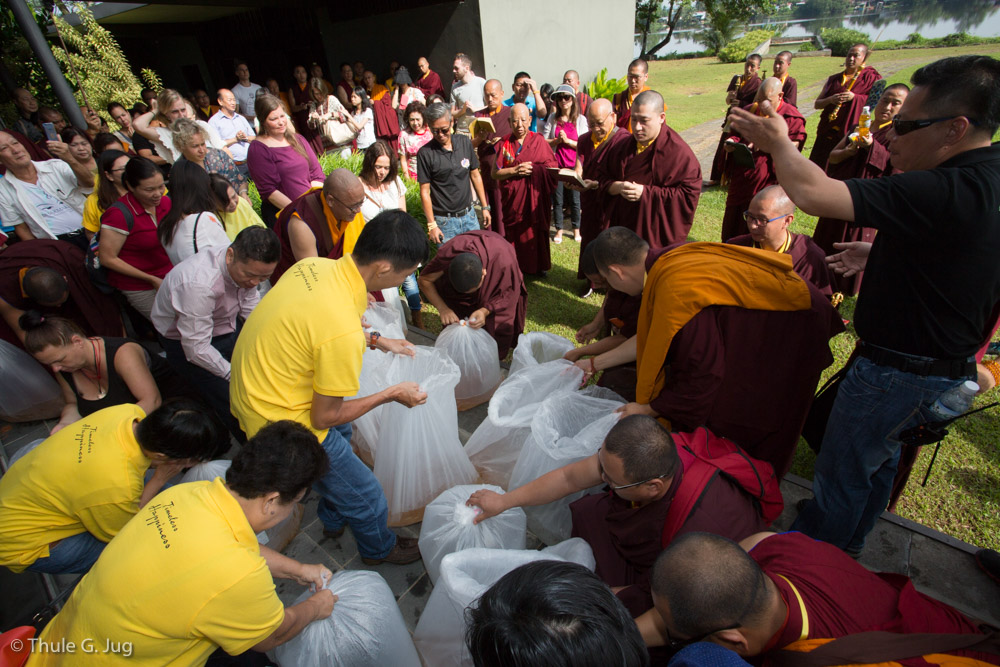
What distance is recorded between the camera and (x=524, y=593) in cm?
106

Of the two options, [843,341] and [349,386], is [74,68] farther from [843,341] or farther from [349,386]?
[843,341]

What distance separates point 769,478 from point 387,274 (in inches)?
68.6

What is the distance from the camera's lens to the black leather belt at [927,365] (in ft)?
5.39

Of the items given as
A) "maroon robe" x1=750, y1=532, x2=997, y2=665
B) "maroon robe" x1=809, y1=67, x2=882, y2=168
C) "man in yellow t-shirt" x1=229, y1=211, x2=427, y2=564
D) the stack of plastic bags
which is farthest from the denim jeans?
"maroon robe" x1=750, y1=532, x2=997, y2=665

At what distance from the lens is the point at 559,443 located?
2.13m

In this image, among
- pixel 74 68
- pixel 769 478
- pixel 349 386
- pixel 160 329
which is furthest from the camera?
pixel 74 68

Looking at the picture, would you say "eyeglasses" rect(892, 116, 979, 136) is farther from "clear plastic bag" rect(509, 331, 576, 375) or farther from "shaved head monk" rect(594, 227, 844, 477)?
"clear plastic bag" rect(509, 331, 576, 375)

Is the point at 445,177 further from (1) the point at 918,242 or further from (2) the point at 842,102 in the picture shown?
(2) the point at 842,102

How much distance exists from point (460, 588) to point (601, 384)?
1700 mm

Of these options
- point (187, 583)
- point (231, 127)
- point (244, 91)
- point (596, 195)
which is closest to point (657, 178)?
point (596, 195)

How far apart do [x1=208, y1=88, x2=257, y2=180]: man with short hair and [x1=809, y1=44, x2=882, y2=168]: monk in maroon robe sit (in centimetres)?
693

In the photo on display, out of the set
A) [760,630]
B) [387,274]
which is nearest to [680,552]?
[760,630]

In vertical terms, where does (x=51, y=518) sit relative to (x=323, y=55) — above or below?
below

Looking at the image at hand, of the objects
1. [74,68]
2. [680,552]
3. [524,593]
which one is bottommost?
[680,552]
